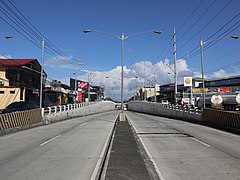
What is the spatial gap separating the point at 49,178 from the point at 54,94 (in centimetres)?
6395

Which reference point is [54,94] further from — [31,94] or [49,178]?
[49,178]

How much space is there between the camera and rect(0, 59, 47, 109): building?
41625 millimetres

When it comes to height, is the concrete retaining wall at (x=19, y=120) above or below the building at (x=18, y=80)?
below

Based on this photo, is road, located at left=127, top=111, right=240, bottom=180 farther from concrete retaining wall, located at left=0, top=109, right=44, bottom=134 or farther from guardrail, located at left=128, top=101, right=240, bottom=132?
concrete retaining wall, located at left=0, top=109, right=44, bottom=134

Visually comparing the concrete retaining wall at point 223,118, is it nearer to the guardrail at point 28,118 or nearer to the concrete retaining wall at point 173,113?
the concrete retaining wall at point 173,113

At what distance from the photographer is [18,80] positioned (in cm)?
4566

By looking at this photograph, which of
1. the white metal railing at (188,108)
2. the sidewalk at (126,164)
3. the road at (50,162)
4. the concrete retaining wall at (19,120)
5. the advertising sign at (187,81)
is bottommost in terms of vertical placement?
the road at (50,162)

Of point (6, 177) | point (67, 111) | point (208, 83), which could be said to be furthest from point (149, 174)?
point (208, 83)

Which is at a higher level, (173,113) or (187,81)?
(187,81)

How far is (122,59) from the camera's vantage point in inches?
1032

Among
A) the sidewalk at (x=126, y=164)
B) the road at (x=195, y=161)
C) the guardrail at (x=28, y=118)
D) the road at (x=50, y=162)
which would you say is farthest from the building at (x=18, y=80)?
the road at (x=195, y=161)

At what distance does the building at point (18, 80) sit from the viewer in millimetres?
41625

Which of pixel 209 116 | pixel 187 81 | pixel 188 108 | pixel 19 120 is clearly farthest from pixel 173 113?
pixel 19 120

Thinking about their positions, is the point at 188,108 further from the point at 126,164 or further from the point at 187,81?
the point at 126,164
